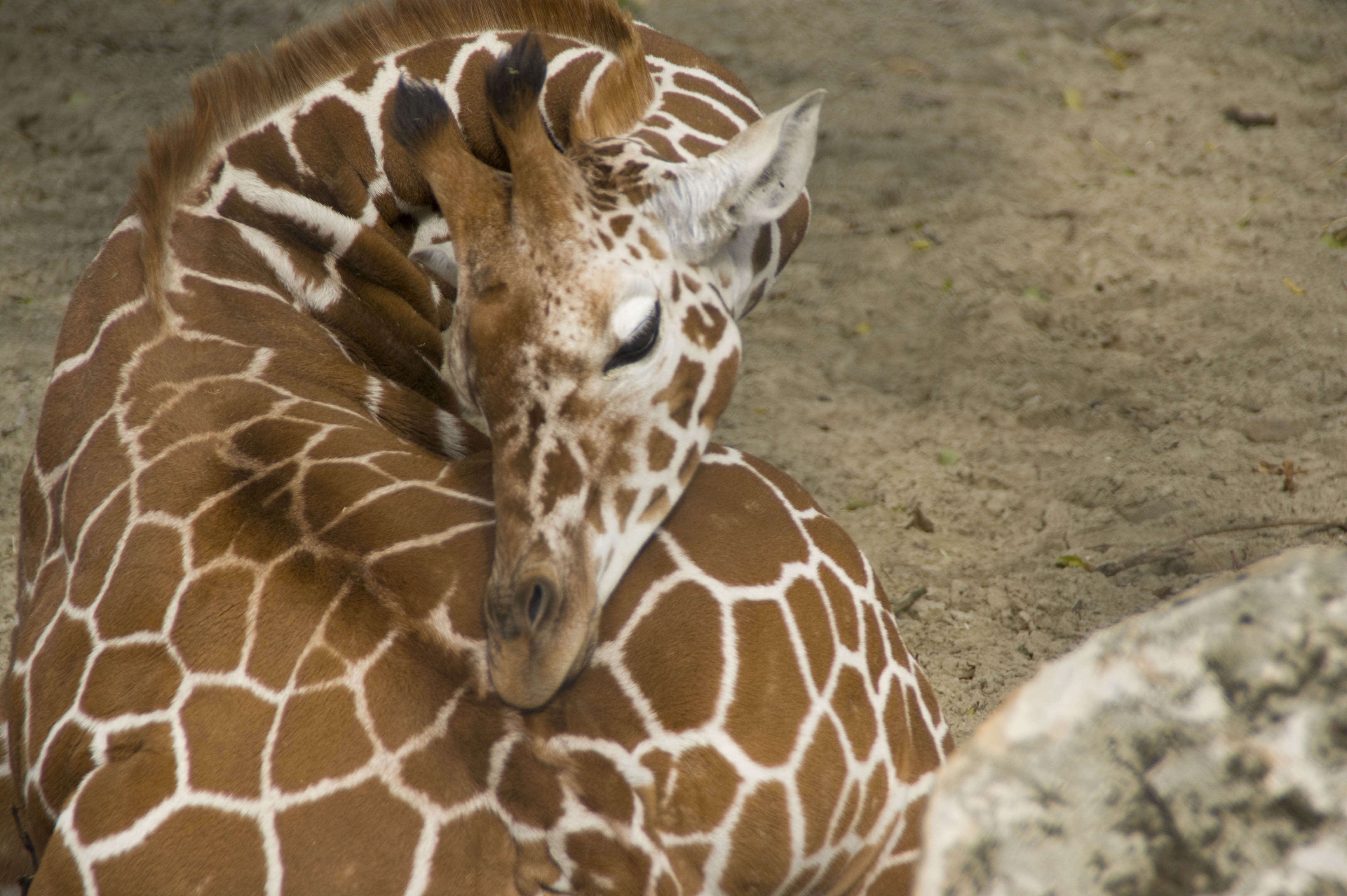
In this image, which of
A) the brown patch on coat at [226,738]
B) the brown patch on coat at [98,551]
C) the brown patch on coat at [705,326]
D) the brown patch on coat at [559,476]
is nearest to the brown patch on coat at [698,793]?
the brown patch on coat at [559,476]

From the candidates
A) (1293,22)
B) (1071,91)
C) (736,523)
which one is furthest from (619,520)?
(1293,22)

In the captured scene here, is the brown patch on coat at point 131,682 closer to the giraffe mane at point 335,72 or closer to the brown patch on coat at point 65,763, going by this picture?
the brown patch on coat at point 65,763

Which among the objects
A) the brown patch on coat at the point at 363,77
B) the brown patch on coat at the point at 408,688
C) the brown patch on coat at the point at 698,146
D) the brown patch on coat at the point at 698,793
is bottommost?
the brown patch on coat at the point at 698,793

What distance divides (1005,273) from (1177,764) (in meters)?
3.18

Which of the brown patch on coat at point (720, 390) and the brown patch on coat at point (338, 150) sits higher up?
the brown patch on coat at point (338, 150)

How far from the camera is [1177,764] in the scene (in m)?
0.83

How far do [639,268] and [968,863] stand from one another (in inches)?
51.3

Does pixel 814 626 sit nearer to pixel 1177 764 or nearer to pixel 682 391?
pixel 682 391

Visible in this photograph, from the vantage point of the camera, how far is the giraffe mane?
2328mm

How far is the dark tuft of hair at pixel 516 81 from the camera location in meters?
1.91

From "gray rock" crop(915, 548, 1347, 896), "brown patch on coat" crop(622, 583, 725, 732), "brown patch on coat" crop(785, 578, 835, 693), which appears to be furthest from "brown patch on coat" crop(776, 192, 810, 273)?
"gray rock" crop(915, 548, 1347, 896)

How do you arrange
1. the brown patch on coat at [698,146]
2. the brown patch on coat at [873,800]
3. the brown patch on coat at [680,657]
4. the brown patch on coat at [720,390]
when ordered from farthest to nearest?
the brown patch on coat at [698,146]
the brown patch on coat at [720,390]
the brown patch on coat at [873,800]
the brown patch on coat at [680,657]

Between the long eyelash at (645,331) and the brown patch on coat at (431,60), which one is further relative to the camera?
the brown patch on coat at (431,60)

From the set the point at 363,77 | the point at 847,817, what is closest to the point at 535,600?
the point at 847,817
